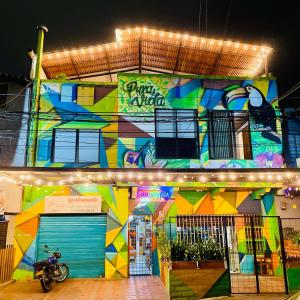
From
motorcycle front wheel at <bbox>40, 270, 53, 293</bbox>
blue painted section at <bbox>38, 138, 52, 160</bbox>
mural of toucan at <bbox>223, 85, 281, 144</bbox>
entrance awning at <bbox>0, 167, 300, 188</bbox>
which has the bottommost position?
motorcycle front wheel at <bbox>40, 270, 53, 293</bbox>

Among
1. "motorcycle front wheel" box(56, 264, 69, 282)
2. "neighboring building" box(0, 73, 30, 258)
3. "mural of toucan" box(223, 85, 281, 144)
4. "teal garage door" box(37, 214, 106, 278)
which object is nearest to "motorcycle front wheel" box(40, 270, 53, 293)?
"motorcycle front wheel" box(56, 264, 69, 282)

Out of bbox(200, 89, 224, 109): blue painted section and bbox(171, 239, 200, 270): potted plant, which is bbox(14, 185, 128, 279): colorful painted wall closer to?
bbox(171, 239, 200, 270): potted plant

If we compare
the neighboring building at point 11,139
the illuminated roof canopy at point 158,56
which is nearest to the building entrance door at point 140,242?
the neighboring building at point 11,139

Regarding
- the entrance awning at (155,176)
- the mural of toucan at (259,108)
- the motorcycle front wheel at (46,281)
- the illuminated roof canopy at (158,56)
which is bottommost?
the motorcycle front wheel at (46,281)

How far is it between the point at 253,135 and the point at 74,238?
9338 millimetres

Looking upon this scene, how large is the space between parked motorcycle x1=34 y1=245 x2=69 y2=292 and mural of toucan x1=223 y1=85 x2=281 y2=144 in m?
10.1

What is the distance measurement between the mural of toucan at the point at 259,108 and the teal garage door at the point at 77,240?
8250 millimetres

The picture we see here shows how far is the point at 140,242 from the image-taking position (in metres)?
14.6

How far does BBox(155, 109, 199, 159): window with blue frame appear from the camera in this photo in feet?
47.4

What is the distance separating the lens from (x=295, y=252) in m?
11.9

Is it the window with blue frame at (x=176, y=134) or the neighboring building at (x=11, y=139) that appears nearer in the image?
the neighboring building at (x=11, y=139)

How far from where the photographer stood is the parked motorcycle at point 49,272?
1107 centimetres

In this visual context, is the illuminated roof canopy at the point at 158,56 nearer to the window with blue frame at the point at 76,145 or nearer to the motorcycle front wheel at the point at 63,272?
the window with blue frame at the point at 76,145

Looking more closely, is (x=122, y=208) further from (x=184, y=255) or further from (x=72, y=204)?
(x=184, y=255)
